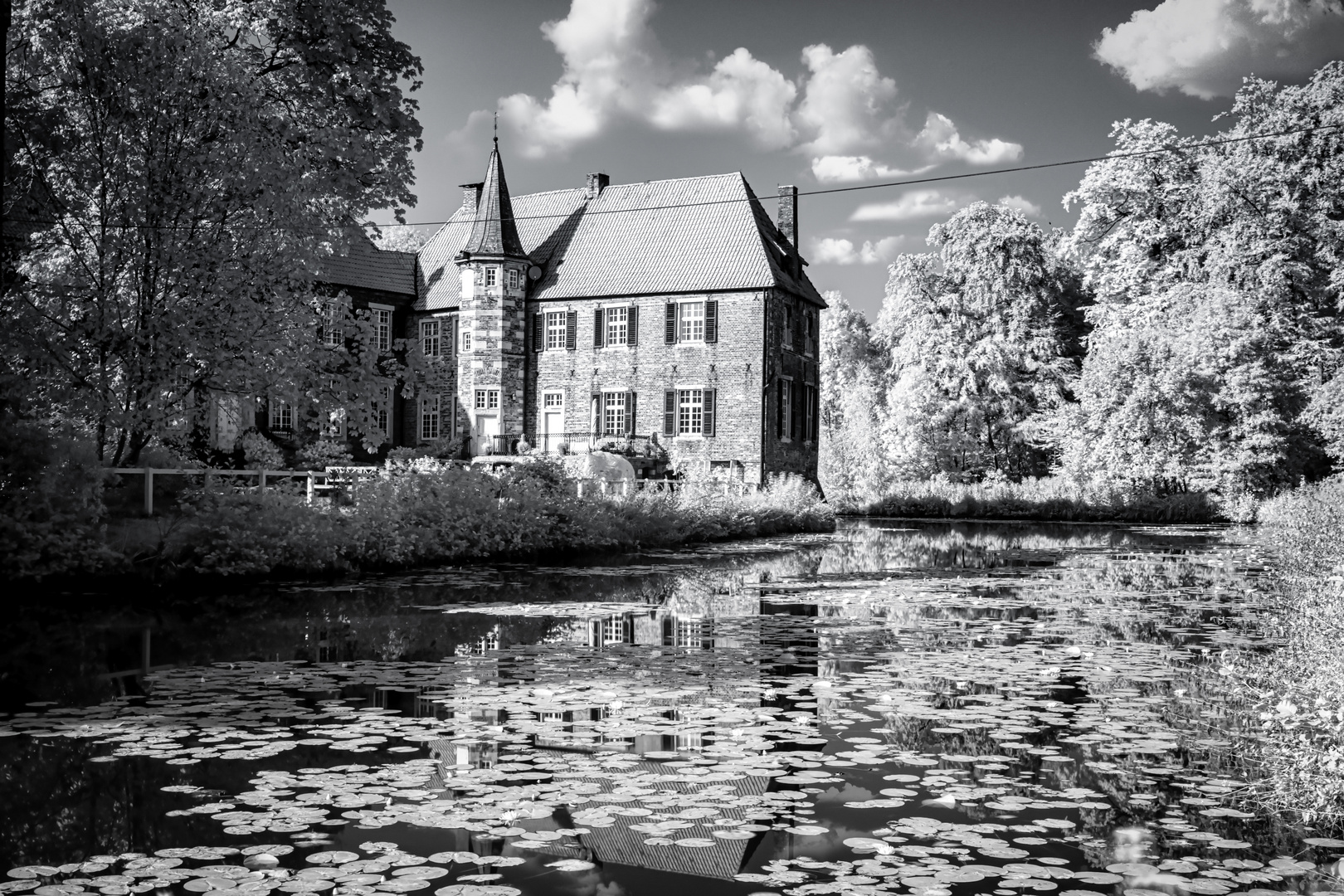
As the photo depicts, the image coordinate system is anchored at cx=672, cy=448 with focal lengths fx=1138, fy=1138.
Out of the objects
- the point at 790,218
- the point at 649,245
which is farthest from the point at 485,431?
the point at 790,218

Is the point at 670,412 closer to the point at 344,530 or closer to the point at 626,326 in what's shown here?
the point at 626,326

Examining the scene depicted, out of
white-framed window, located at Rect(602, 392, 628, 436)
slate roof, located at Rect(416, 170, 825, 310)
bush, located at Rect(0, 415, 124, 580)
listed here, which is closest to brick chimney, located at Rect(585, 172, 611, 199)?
slate roof, located at Rect(416, 170, 825, 310)

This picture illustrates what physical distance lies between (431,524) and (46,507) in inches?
213

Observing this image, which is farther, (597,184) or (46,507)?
(597,184)

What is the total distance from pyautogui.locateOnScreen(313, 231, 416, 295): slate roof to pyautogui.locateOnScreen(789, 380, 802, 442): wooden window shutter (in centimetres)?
1444

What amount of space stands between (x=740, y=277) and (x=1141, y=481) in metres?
14.4

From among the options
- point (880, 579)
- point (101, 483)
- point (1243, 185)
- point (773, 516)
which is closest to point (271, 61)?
point (101, 483)

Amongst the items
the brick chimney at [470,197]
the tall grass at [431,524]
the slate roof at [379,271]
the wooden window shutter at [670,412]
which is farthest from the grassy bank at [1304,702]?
the brick chimney at [470,197]

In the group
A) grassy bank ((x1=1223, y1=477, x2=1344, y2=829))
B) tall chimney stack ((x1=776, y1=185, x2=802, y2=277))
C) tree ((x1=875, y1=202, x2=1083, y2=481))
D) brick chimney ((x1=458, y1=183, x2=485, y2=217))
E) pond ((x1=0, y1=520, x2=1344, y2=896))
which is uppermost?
brick chimney ((x1=458, y1=183, x2=485, y2=217))

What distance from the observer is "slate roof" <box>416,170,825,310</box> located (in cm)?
3762

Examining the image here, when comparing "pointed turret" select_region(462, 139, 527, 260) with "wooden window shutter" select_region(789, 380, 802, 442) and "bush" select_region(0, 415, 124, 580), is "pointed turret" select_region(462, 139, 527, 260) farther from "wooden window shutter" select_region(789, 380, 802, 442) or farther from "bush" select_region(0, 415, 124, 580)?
"bush" select_region(0, 415, 124, 580)

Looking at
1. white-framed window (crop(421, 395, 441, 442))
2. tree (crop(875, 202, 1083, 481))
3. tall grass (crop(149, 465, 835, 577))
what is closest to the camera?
tall grass (crop(149, 465, 835, 577))

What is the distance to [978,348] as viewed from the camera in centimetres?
4178

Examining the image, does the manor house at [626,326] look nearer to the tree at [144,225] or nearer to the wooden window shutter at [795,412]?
the wooden window shutter at [795,412]
